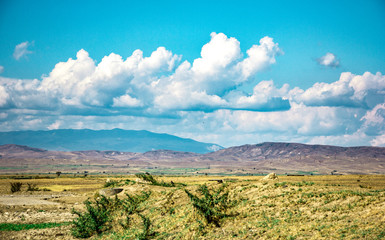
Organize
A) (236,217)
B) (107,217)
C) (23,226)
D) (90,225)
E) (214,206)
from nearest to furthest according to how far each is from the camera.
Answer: (236,217), (214,206), (90,225), (107,217), (23,226)

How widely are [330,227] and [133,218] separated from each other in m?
12.9

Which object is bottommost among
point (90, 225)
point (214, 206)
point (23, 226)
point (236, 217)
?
point (23, 226)

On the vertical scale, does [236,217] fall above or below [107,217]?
above

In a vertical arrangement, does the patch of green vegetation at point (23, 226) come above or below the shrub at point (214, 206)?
below

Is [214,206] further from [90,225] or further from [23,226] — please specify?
[23,226]

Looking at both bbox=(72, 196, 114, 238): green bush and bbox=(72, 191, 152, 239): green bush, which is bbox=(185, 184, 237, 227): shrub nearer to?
bbox=(72, 191, 152, 239): green bush

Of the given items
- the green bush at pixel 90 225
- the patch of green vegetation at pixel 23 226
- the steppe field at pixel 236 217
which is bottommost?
the patch of green vegetation at pixel 23 226

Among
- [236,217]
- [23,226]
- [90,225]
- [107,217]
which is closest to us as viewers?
[236,217]

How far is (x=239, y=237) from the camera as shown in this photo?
15.7 metres

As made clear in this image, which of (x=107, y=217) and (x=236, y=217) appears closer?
(x=236, y=217)

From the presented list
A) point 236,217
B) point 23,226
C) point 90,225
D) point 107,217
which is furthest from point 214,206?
point 23,226

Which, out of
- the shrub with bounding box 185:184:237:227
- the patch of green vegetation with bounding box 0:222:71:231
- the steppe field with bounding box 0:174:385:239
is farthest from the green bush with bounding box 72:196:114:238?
the shrub with bounding box 185:184:237:227

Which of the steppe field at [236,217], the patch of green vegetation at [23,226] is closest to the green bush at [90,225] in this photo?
the steppe field at [236,217]

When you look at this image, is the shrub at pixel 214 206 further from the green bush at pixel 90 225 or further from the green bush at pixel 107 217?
the green bush at pixel 90 225
